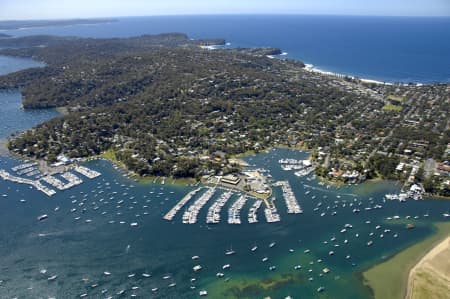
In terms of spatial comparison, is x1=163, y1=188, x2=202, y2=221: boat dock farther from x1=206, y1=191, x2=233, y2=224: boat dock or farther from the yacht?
the yacht

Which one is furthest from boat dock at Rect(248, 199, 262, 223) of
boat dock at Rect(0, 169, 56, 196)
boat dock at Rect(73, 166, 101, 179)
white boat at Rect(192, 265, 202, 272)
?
boat dock at Rect(0, 169, 56, 196)

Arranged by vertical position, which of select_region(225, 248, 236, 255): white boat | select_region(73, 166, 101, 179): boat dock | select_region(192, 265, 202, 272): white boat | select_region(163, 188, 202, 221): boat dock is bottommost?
select_region(192, 265, 202, 272): white boat

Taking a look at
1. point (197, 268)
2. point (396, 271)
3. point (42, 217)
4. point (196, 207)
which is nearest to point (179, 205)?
point (196, 207)

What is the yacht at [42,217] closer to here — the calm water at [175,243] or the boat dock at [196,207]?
the calm water at [175,243]

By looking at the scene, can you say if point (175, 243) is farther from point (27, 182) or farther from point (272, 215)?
point (27, 182)

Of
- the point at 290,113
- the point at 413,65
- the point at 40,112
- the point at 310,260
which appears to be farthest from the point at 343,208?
the point at 413,65

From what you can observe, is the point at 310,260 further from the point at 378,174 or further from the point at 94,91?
the point at 94,91
